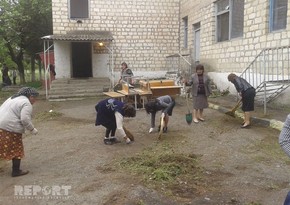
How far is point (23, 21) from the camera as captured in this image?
2147 cm

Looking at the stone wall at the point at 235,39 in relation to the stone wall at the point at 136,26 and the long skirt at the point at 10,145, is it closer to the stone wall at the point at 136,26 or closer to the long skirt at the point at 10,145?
the stone wall at the point at 136,26

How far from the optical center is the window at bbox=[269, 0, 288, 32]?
29.7 ft

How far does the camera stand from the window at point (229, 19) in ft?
37.8

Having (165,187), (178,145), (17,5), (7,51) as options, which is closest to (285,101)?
(178,145)

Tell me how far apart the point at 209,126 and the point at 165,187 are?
402cm

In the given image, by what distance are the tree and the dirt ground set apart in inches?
586

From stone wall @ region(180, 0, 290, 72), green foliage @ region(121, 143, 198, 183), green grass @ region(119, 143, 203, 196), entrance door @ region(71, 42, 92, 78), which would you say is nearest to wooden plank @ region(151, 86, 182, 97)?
stone wall @ region(180, 0, 290, 72)

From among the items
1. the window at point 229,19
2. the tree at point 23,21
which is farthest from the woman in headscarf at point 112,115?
the tree at point 23,21

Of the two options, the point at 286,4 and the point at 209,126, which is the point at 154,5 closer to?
the point at 286,4

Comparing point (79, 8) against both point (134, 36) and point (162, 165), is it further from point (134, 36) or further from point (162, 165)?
point (162, 165)

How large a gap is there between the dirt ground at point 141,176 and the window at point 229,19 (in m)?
4.42

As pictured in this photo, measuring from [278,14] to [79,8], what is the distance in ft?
35.1

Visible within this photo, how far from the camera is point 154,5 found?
17.4 metres

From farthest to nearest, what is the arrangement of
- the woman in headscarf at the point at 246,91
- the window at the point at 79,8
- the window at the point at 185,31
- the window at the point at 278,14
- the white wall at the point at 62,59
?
the window at the point at 185,31, the white wall at the point at 62,59, the window at the point at 79,8, the window at the point at 278,14, the woman in headscarf at the point at 246,91
